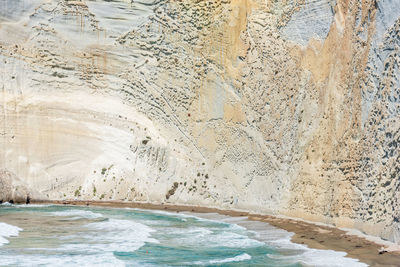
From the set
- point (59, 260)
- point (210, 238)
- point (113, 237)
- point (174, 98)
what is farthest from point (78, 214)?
point (59, 260)

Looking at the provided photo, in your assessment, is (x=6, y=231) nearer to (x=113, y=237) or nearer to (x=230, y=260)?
(x=113, y=237)

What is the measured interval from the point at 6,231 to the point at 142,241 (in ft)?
11.3

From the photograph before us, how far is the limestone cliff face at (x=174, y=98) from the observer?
18969 mm

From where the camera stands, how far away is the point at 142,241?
14.7 metres

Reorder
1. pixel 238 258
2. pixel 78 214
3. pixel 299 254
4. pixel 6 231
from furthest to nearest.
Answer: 1. pixel 78 214
2. pixel 6 231
3. pixel 299 254
4. pixel 238 258

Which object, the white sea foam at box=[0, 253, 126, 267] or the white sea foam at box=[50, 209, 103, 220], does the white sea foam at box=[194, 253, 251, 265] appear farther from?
the white sea foam at box=[50, 209, 103, 220]

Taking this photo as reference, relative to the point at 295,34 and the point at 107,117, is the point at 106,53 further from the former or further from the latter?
the point at 295,34

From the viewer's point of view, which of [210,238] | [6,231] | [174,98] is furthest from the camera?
[174,98]

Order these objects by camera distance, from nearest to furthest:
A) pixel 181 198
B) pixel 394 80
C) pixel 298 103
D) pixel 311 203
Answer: pixel 394 80, pixel 311 203, pixel 298 103, pixel 181 198

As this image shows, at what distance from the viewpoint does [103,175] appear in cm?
2211

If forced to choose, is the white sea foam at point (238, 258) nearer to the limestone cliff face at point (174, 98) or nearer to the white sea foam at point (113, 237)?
the white sea foam at point (113, 237)

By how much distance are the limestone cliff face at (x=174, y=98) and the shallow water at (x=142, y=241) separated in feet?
7.11

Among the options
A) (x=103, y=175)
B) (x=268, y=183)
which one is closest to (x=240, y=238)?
(x=268, y=183)

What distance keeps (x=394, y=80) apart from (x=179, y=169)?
9867 mm
